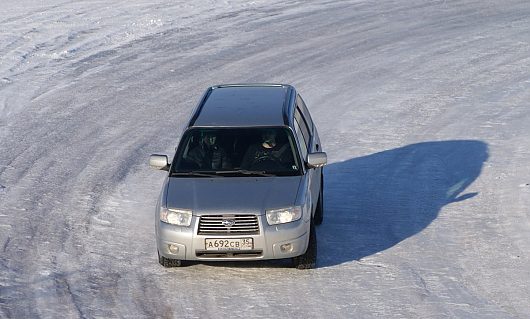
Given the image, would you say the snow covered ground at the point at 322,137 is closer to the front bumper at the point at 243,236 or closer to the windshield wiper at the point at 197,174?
the front bumper at the point at 243,236

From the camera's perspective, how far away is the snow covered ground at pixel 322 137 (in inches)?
485

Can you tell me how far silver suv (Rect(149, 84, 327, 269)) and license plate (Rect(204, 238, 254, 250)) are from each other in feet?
0.03

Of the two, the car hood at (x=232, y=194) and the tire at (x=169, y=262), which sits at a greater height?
the car hood at (x=232, y=194)

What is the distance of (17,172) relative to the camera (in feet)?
57.2

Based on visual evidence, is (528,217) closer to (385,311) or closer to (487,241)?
(487,241)

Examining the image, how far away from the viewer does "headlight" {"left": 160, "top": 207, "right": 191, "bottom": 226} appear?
40.9ft

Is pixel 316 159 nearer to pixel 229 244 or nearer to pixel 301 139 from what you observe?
pixel 301 139

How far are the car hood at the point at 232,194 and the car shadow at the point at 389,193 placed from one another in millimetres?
1044

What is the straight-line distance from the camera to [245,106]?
14.3m


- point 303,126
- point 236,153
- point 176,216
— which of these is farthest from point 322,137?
point 176,216

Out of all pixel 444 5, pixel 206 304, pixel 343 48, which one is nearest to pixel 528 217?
pixel 206 304

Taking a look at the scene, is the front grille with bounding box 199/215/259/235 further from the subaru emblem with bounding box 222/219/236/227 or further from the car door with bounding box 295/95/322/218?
the car door with bounding box 295/95/322/218

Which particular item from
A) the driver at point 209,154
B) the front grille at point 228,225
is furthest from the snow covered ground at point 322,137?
the driver at point 209,154

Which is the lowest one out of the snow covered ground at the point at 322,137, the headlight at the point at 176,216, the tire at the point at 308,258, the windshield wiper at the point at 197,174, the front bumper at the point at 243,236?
the snow covered ground at the point at 322,137
